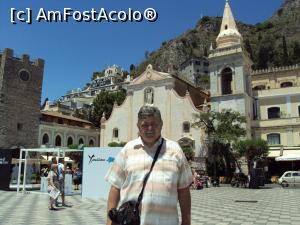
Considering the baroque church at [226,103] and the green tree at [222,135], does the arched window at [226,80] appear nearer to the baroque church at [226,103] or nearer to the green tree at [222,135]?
the baroque church at [226,103]

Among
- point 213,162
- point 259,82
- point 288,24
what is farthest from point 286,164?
point 288,24

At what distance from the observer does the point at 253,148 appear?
104 feet

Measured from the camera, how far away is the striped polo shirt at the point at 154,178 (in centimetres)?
338

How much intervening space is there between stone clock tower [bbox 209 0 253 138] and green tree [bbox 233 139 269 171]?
5.66 meters

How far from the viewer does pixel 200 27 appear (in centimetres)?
12475

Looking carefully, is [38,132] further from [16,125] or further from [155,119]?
[155,119]

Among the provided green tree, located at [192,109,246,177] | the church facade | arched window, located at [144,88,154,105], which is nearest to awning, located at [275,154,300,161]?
green tree, located at [192,109,246,177]

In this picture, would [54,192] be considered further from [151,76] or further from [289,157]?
[151,76]

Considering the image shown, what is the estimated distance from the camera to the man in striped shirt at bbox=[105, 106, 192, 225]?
3383 millimetres

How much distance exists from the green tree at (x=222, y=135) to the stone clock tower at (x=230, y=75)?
136 inches

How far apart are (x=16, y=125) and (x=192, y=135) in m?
20.7

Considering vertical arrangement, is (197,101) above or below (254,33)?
below

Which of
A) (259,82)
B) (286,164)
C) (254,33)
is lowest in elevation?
(286,164)

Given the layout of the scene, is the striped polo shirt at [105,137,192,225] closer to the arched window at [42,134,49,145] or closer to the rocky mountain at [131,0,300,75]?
the arched window at [42,134,49,145]
